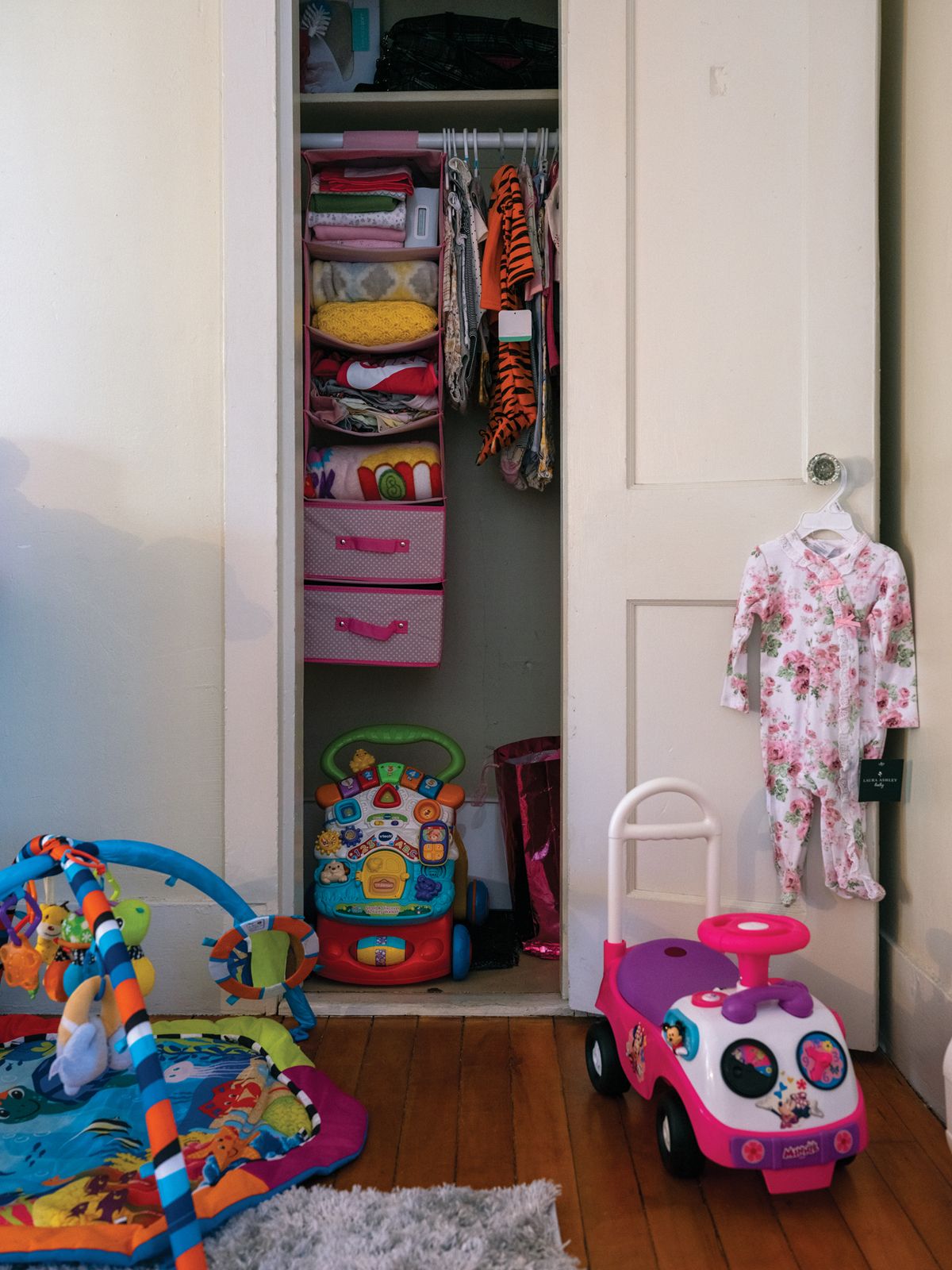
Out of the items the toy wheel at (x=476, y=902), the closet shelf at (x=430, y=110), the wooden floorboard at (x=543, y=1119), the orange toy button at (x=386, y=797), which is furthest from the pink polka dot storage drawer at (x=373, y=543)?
the wooden floorboard at (x=543, y=1119)

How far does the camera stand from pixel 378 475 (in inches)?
107

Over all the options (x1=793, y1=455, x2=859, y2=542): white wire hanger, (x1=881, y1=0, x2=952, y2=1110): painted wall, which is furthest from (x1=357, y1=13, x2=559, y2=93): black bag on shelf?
(x1=793, y1=455, x2=859, y2=542): white wire hanger

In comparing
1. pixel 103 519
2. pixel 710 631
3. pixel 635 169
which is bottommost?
pixel 710 631

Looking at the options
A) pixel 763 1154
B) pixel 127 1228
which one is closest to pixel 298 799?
pixel 127 1228

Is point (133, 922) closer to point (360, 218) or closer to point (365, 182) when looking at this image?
point (360, 218)

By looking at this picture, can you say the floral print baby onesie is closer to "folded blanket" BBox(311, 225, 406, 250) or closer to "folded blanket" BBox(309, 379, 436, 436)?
"folded blanket" BBox(309, 379, 436, 436)

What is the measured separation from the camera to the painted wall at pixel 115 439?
7.27ft

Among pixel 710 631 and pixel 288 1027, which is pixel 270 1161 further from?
pixel 710 631

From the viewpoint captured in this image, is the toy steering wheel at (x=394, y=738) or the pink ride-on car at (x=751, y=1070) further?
the toy steering wheel at (x=394, y=738)

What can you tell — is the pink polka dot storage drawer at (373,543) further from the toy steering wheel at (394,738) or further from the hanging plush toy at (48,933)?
the hanging plush toy at (48,933)

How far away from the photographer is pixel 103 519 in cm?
224

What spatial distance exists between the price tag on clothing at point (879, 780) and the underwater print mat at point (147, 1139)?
3.70 ft

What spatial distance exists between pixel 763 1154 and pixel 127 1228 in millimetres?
882

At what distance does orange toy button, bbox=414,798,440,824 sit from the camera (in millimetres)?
2518
